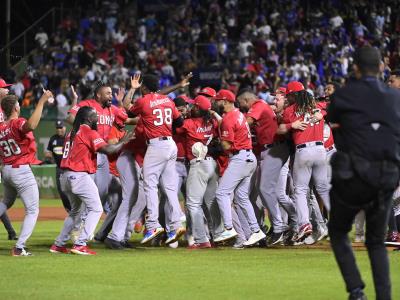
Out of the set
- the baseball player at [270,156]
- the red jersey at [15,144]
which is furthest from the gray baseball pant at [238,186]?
the red jersey at [15,144]

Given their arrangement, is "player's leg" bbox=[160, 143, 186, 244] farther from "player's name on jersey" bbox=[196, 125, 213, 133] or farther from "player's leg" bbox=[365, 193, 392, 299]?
"player's leg" bbox=[365, 193, 392, 299]

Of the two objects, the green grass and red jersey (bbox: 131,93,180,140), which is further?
red jersey (bbox: 131,93,180,140)

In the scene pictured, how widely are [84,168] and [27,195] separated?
0.78 metres

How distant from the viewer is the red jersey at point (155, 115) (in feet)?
40.4

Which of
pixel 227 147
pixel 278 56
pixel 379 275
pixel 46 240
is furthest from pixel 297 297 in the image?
pixel 278 56

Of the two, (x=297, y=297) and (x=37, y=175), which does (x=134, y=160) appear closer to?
(x=297, y=297)

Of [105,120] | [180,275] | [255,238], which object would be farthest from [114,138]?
[180,275]

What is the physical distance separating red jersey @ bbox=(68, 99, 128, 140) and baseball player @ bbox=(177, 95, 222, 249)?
1.02 meters

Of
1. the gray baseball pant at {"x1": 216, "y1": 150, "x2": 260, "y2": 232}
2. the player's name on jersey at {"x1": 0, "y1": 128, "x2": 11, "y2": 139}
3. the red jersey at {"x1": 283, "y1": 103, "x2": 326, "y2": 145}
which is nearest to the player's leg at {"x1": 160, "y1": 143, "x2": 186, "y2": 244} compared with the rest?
→ the gray baseball pant at {"x1": 216, "y1": 150, "x2": 260, "y2": 232}

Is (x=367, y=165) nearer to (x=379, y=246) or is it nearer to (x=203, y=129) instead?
(x=379, y=246)

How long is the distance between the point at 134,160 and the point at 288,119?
2.20 m

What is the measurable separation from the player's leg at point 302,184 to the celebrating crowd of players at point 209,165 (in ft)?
0.04

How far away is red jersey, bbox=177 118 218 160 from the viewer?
12.8 metres

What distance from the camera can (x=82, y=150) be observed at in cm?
1163
